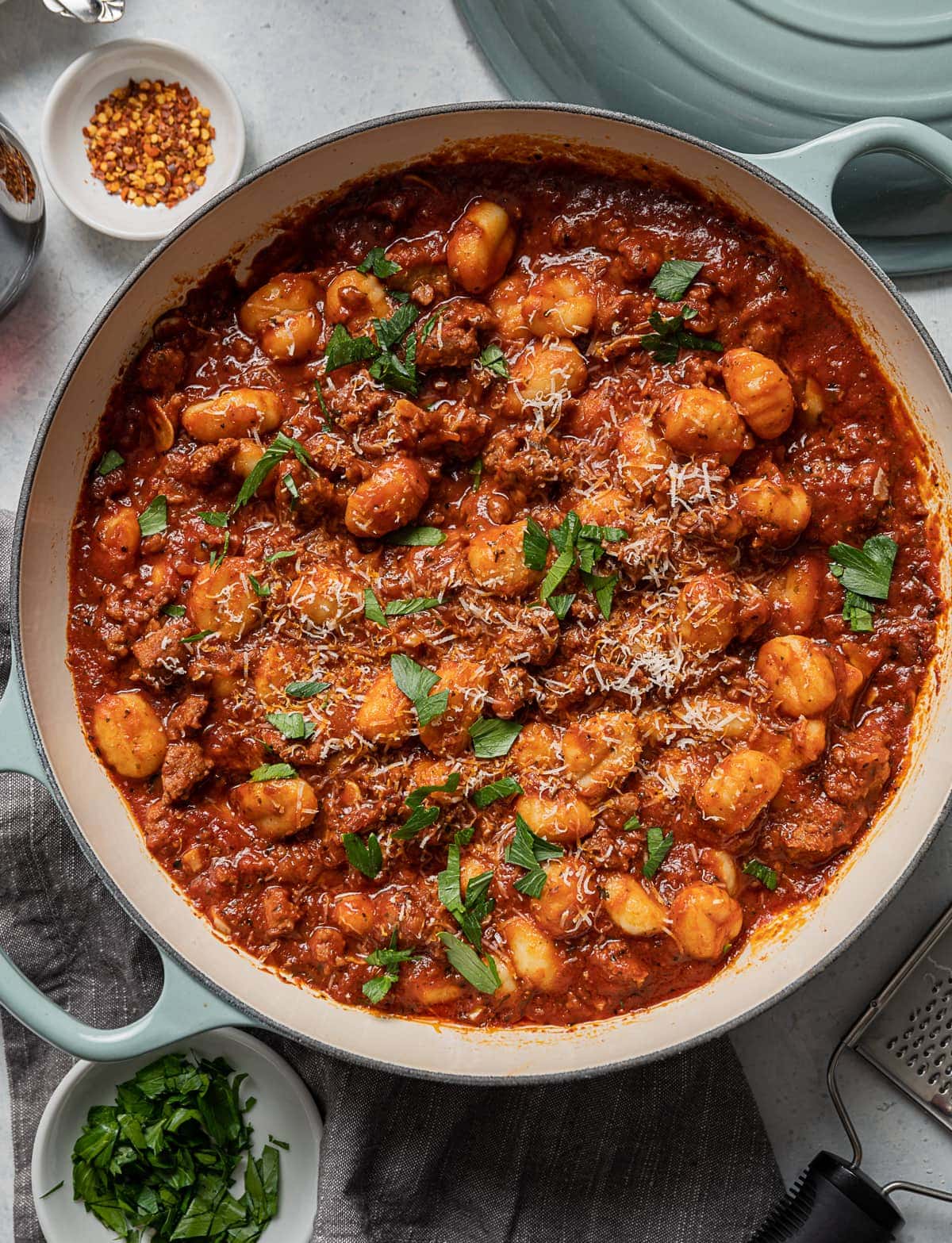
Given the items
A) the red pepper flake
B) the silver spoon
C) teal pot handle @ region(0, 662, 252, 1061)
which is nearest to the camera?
teal pot handle @ region(0, 662, 252, 1061)

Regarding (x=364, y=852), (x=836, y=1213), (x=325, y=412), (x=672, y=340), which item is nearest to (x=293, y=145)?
(x=325, y=412)

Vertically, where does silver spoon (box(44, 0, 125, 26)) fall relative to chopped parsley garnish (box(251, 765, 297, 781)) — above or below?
above

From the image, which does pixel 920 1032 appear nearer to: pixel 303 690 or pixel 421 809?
pixel 421 809

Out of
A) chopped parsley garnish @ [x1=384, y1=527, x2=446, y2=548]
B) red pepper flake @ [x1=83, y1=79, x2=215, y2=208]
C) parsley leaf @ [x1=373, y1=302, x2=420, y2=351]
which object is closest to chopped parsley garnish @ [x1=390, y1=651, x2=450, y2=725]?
chopped parsley garnish @ [x1=384, y1=527, x2=446, y2=548]


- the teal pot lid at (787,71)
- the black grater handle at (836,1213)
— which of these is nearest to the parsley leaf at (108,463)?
the teal pot lid at (787,71)

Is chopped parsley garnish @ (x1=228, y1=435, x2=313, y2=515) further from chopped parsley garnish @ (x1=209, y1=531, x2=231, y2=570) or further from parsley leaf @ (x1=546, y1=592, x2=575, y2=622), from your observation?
parsley leaf @ (x1=546, y1=592, x2=575, y2=622)

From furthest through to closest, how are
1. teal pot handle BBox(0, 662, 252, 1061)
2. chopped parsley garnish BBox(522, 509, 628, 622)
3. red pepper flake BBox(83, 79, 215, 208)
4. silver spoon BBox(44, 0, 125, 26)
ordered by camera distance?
red pepper flake BBox(83, 79, 215, 208) → silver spoon BBox(44, 0, 125, 26) → chopped parsley garnish BBox(522, 509, 628, 622) → teal pot handle BBox(0, 662, 252, 1061)

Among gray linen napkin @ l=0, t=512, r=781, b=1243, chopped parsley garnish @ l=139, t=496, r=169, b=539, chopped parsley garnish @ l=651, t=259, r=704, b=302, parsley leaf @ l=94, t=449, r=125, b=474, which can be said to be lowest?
gray linen napkin @ l=0, t=512, r=781, b=1243

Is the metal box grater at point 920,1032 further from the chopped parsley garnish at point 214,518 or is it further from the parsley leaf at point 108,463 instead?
the parsley leaf at point 108,463
